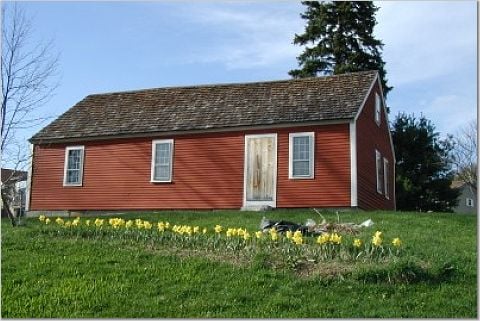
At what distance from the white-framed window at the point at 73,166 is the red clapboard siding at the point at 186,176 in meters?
0.20

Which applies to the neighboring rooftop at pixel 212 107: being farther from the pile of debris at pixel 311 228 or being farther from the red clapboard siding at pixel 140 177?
the pile of debris at pixel 311 228

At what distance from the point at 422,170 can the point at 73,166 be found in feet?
60.6

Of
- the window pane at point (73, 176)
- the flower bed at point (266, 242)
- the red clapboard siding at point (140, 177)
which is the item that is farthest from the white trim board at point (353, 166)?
the window pane at point (73, 176)

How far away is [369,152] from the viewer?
24.2 metres

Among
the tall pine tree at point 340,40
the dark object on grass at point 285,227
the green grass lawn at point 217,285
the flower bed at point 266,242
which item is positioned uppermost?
the tall pine tree at point 340,40

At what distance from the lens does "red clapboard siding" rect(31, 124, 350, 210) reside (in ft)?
71.9

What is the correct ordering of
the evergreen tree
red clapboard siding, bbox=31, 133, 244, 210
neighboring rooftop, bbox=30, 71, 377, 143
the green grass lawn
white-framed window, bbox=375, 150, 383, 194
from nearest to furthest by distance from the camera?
1. the green grass lawn
2. neighboring rooftop, bbox=30, 71, 377, 143
3. red clapboard siding, bbox=31, 133, 244, 210
4. white-framed window, bbox=375, 150, 383, 194
5. the evergreen tree

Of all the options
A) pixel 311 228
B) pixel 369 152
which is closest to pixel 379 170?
pixel 369 152

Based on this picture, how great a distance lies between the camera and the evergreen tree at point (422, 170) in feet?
110

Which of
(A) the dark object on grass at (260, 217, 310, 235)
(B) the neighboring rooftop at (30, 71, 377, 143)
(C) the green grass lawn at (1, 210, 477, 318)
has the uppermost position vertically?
(B) the neighboring rooftop at (30, 71, 377, 143)

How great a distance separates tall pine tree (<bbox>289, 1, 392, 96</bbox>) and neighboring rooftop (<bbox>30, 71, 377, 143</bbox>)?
50.4ft

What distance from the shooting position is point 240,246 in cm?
1152

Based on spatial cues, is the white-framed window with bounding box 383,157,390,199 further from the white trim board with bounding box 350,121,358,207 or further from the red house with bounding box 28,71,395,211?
the white trim board with bounding box 350,121,358,207

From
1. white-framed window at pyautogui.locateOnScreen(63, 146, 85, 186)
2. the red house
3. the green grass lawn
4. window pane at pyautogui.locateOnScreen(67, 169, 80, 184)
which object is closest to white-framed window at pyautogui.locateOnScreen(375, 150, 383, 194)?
the red house
